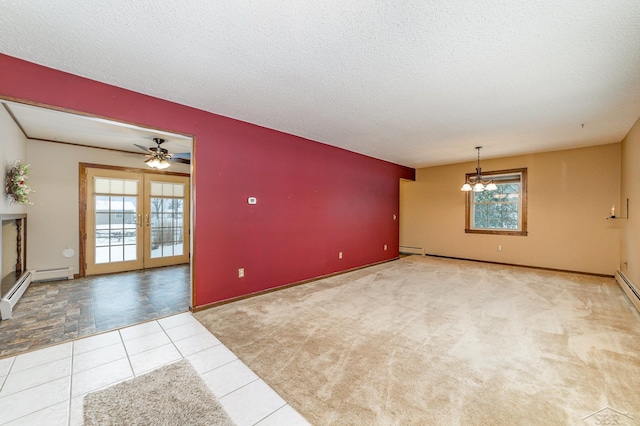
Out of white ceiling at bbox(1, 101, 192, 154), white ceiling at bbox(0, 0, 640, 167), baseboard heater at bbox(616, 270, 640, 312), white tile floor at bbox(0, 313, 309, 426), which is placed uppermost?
white ceiling at bbox(0, 0, 640, 167)

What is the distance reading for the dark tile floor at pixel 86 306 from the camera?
270 cm

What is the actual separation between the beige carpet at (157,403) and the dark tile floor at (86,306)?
1.31 meters

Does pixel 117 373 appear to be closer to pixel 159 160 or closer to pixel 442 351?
pixel 442 351

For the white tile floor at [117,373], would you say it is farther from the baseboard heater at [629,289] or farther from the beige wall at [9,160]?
the baseboard heater at [629,289]

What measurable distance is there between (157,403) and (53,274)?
4697 mm

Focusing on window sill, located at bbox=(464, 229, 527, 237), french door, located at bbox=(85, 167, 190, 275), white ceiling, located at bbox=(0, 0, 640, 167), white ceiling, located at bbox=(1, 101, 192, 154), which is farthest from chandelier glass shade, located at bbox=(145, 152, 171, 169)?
window sill, located at bbox=(464, 229, 527, 237)

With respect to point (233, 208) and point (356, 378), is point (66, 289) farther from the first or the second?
point (356, 378)

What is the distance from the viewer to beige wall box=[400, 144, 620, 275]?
512 centimetres

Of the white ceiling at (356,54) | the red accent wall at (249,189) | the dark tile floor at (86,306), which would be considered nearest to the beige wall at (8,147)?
the dark tile floor at (86,306)

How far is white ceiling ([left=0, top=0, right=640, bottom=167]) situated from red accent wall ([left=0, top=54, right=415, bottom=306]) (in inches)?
7.9

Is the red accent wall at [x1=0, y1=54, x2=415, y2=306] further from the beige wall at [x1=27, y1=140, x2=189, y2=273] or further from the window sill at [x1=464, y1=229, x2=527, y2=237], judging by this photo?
the beige wall at [x1=27, y1=140, x2=189, y2=273]

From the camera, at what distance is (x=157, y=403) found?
1760 mm

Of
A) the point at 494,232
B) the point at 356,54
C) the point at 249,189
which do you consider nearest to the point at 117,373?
the point at 249,189

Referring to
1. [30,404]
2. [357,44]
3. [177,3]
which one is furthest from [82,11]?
[30,404]
